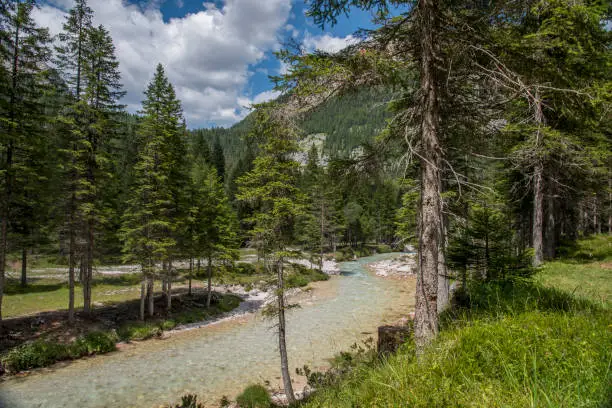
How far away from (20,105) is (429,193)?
20.0 metres

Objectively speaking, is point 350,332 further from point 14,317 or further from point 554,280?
point 14,317

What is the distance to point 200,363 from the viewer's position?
15.1 m

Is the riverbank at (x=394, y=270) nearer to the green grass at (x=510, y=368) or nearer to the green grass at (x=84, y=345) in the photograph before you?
the green grass at (x=84, y=345)

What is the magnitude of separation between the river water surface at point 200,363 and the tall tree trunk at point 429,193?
10573 millimetres

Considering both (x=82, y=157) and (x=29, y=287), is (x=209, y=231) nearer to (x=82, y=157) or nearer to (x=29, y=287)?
(x=82, y=157)

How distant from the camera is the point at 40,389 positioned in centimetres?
1223

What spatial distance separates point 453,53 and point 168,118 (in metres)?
20.0

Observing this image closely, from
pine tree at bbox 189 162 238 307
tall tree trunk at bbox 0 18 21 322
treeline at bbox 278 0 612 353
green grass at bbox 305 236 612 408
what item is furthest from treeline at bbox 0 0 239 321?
green grass at bbox 305 236 612 408

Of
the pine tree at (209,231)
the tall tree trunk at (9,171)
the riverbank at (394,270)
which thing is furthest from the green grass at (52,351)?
the riverbank at (394,270)

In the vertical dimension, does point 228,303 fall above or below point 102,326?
below

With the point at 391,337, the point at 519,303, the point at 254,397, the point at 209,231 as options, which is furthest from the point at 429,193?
the point at 209,231

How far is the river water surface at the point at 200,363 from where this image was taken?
39.3ft

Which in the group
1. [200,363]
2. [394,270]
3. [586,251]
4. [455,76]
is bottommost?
[394,270]

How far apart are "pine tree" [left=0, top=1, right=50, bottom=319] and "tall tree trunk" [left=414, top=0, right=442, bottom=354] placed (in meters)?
18.1
